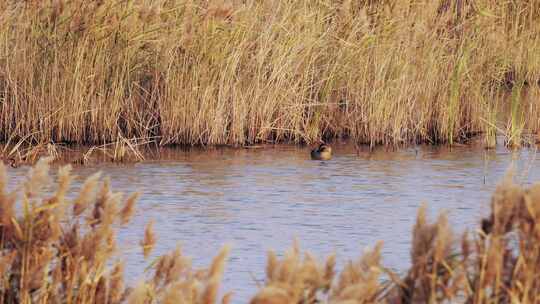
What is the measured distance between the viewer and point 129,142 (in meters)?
11.7

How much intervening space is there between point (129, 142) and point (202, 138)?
920mm

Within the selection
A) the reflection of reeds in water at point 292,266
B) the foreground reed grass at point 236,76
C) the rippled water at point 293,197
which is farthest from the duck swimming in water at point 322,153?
the reflection of reeds in water at point 292,266

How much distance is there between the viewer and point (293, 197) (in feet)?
31.3

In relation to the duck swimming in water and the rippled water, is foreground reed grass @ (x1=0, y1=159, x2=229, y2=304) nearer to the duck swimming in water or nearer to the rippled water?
the rippled water

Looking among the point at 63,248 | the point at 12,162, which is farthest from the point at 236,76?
the point at 63,248

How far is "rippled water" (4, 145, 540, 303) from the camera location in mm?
7590

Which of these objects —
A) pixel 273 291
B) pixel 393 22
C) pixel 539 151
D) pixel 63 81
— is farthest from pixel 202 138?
pixel 273 291

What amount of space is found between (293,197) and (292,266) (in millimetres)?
5884

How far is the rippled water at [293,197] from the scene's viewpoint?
24.9ft

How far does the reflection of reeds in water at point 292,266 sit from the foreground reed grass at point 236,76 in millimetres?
7095

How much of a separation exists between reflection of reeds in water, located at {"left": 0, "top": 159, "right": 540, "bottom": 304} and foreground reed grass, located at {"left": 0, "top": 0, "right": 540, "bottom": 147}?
23.3ft

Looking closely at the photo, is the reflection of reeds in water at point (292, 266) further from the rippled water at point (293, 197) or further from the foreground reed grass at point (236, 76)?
the foreground reed grass at point (236, 76)

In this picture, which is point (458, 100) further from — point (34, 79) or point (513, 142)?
point (34, 79)

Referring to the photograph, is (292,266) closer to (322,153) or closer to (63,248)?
(63,248)
